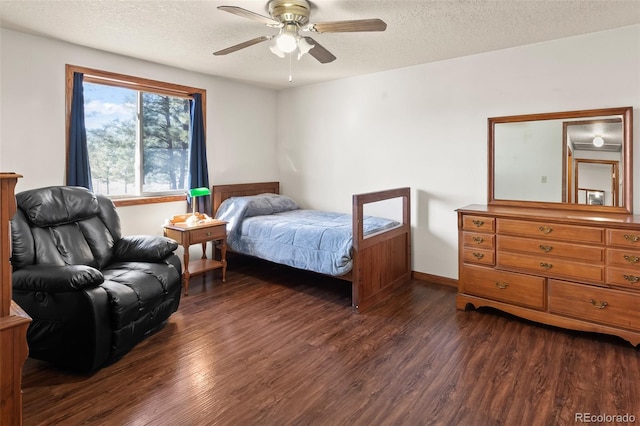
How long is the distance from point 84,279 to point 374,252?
2.32 m

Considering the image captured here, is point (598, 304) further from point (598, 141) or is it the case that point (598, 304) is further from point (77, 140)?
point (77, 140)

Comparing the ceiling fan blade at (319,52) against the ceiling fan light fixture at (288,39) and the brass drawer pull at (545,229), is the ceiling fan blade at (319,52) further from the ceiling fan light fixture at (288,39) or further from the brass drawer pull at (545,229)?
the brass drawer pull at (545,229)

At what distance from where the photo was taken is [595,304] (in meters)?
2.70

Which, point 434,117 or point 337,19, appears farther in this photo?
point 434,117

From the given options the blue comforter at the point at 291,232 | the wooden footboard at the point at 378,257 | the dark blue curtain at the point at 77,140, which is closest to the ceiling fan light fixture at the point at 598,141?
the wooden footboard at the point at 378,257

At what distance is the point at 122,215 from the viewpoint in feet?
12.5

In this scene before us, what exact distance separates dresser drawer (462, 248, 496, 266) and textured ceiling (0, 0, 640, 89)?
6.03ft

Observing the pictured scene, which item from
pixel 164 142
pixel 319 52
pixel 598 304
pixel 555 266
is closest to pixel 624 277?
pixel 598 304

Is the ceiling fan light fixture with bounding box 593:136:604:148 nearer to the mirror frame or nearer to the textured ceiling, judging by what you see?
the mirror frame

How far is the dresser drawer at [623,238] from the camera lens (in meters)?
2.55

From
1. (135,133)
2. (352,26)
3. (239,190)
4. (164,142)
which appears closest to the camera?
(352,26)

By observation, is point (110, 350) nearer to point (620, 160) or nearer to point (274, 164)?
point (274, 164)

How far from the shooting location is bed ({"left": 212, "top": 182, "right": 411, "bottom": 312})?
10.8 ft

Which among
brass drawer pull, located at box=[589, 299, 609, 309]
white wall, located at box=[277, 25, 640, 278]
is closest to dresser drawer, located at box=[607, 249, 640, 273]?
brass drawer pull, located at box=[589, 299, 609, 309]
